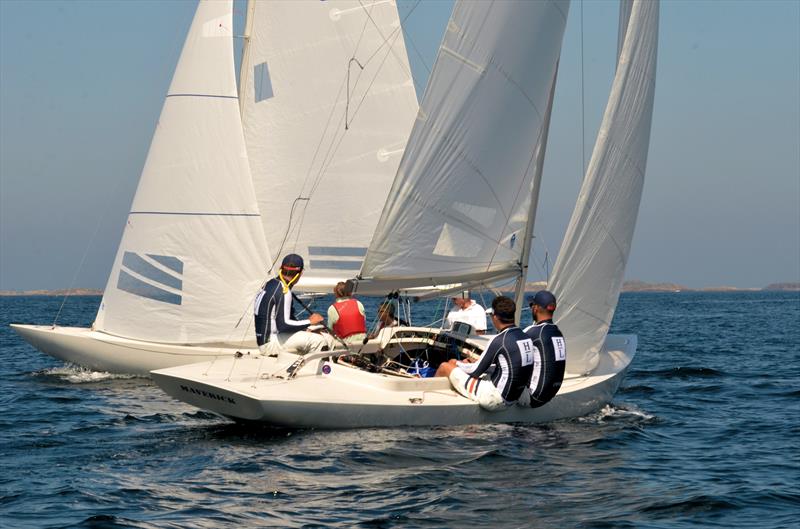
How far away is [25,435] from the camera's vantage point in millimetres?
12180

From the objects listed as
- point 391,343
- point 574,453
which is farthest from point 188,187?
point 574,453

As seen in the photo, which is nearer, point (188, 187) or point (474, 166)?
point (474, 166)

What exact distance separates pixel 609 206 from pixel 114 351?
827 centimetres

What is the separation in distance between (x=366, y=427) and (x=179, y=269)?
21.5 ft

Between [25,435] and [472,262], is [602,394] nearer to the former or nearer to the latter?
[472,262]

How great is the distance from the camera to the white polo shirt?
45.5 feet

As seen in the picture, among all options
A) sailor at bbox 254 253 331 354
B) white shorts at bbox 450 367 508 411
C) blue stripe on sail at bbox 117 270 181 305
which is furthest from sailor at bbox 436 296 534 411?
blue stripe on sail at bbox 117 270 181 305

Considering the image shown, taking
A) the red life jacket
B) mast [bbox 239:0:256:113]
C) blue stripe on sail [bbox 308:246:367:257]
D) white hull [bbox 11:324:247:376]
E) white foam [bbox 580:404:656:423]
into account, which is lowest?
white foam [bbox 580:404:656:423]

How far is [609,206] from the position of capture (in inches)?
556

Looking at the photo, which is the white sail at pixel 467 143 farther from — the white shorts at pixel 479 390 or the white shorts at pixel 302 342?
the white shorts at pixel 479 390

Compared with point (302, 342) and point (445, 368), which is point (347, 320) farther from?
point (445, 368)

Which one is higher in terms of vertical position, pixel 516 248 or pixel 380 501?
pixel 516 248

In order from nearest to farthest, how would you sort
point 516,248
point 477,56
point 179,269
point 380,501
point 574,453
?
point 380,501 < point 574,453 < point 477,56 < point 516,248 < point 179,269

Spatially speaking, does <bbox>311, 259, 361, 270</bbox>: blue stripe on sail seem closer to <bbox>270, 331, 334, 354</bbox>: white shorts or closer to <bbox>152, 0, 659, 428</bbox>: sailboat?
<bbox>152, 0, 659, 428</bbox>: sailboat
